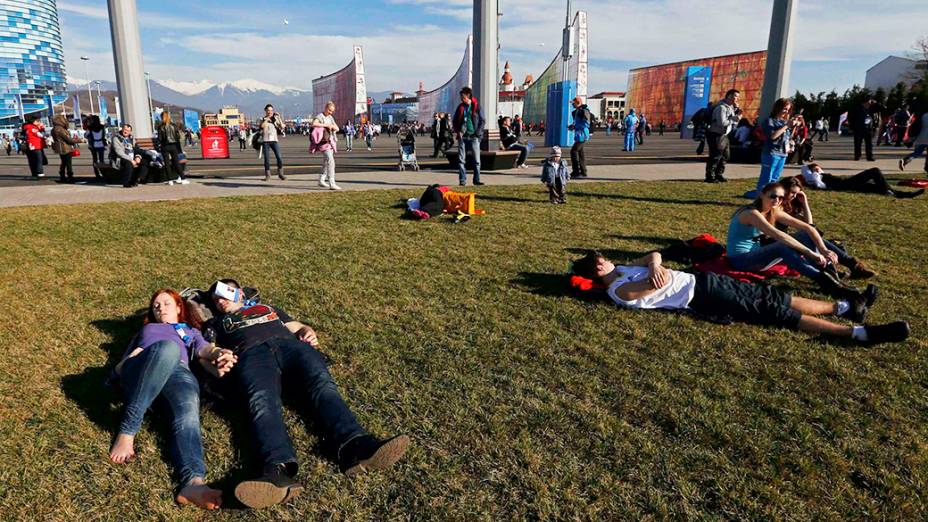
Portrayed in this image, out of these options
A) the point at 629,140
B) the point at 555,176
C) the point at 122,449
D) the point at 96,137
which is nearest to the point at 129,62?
the point at 96,137

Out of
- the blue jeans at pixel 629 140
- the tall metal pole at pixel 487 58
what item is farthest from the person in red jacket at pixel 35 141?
the blue jeans at pixel 629 140

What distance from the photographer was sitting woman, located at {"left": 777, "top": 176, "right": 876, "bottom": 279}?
555 cm

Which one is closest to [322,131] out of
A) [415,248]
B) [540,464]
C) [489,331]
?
[415,248]

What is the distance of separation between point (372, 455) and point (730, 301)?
314cm

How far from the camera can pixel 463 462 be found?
276 centimetres

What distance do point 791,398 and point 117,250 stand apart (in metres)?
7.41

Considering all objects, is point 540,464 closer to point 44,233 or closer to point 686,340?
point 686,340

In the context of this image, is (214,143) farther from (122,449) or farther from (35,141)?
(122,449)

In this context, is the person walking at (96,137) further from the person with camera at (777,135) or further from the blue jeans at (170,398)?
the person with camera at (777,135)

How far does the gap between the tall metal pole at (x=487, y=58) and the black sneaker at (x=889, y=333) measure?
1254 cm

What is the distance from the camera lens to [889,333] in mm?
3865

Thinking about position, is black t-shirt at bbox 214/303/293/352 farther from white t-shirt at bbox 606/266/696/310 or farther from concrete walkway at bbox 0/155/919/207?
concrete walkway at bbox 0/155/919/207

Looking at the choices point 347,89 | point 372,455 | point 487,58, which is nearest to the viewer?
point 372,455

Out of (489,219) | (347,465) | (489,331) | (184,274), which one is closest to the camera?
(347,465)
